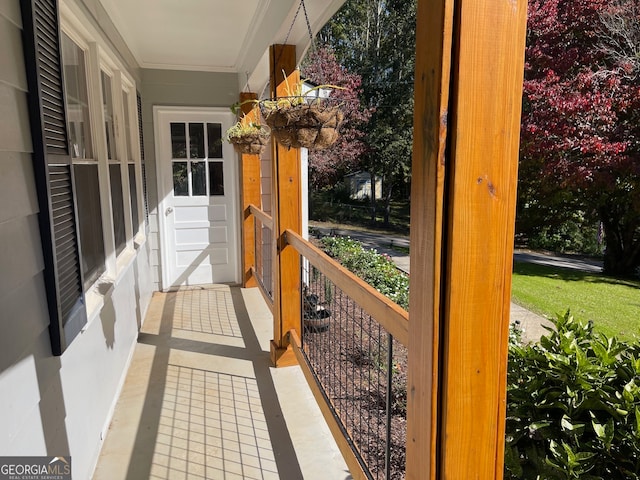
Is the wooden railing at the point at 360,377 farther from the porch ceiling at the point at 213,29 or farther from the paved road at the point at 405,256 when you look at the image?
the paved road at the point at 405,256

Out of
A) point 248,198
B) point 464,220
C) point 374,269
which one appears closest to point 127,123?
point 248,198

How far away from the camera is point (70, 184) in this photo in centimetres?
184

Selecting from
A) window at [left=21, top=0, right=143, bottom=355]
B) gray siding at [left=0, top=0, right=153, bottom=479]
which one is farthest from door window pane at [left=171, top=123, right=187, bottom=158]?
gray siding at [left=0, top=0, right=153, bottom=479]

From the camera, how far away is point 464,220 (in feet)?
3.04

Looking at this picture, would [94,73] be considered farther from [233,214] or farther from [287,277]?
[233,214]

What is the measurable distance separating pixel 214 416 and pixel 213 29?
9.52ft

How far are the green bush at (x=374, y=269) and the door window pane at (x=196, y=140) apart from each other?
7.01 ft

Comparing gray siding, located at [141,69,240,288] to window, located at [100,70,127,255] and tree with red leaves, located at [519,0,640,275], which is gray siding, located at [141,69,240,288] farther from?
tree with red leaves, located at [519,0,640,275]

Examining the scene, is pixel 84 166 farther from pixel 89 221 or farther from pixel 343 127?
pixel 343 127

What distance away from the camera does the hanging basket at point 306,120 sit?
191 cm

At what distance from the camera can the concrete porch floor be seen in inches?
A: 83.4

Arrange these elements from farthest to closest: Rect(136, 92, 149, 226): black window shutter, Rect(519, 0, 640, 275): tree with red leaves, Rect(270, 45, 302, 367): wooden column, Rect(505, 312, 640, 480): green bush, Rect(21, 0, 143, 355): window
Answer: Rect(519, 0, 640, 275): tree with red leaves → Rect(136, 92, 149, 226): black window shutter → Rect(270, 45, 302, 367): wooden column → Rect(21, 0, 143, 355): window → Rect(505, 312, 640, 480): green bush

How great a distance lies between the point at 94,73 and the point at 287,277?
1.72 metres

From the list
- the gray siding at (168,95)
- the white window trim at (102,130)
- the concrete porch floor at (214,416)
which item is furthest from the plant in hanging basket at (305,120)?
the gray siding at (168,95)
